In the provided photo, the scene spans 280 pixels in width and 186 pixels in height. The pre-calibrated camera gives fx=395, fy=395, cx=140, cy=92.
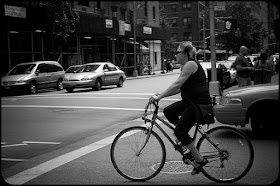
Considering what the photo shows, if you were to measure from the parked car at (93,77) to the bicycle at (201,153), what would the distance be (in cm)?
1742

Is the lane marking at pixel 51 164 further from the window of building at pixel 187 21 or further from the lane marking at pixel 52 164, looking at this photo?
the window of building at pixel 187 21

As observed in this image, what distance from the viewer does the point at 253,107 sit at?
296 inches

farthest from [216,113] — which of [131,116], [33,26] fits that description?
[33,26]

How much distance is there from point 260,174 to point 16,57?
23916mm

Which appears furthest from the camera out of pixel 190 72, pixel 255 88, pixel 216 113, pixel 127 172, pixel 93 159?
pixel 216 113

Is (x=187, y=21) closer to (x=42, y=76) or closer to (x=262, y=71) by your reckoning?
(x=42, y=76)

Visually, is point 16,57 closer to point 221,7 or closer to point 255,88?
point 221,7

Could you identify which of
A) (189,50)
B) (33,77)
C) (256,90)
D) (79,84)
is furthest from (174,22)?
(189,50)

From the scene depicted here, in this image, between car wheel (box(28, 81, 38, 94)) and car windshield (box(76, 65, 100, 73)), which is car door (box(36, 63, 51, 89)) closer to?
A: car wheel (box(28, 81, 38, 94))

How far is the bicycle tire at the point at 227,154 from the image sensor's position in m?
4.97

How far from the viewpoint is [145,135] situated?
520 centimetres

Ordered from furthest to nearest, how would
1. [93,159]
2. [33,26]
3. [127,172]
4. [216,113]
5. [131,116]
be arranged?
[33,26] → [131,116] → [216,113] → [93,159] → [127,172]

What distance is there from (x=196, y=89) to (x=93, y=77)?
1816 cm

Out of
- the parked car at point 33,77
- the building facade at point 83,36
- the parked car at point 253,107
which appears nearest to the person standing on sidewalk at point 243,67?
the parked car at point 253,107
